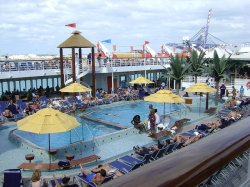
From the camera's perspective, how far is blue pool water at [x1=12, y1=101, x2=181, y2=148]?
12.4 metres

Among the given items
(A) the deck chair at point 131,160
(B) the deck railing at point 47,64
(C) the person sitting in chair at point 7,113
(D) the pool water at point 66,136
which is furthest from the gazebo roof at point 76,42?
(A) the deck chair at point 131,160

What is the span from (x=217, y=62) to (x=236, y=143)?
19378 millimetres

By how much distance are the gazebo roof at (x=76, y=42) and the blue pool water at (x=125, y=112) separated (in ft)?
14.7

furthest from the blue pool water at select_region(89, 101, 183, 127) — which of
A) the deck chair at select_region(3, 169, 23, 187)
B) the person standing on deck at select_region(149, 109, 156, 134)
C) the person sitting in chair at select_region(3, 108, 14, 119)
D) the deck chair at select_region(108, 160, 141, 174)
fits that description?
the deck chair at select_region(3, 169, 23, 187)

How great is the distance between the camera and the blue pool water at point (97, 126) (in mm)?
12449

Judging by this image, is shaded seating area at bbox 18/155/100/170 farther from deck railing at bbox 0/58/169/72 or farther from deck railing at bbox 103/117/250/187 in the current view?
deck railing at bbox 0/58/169/72

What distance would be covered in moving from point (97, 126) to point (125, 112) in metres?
4.05

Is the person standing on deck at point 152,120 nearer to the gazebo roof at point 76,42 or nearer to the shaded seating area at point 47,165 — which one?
the shaded seating area at point 47,165

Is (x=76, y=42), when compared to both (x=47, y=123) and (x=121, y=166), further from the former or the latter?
(x=121, y=166)

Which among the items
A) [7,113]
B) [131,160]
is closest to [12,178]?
[131,160]

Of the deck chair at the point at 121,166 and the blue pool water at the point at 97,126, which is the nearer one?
the deck chair at the point at 121,166

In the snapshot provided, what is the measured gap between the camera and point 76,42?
19828 millimetres

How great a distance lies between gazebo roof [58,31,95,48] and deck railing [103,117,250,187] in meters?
19.1

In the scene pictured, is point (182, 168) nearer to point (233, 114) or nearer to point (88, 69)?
point (233, 114)
